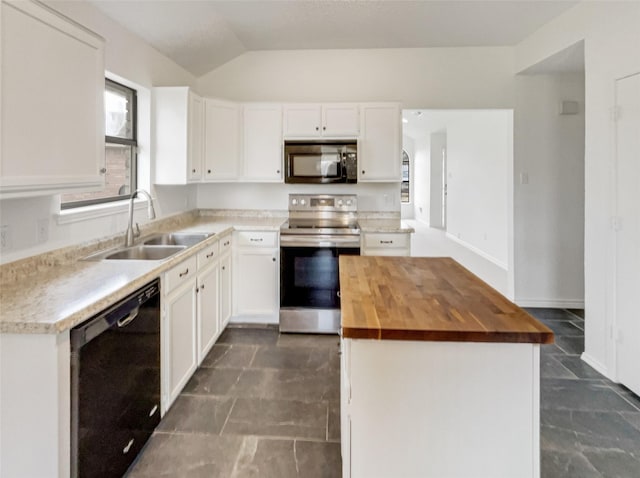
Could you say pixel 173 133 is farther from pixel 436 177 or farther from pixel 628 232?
pixel 436 177

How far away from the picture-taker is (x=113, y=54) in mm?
2744

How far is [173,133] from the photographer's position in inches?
134

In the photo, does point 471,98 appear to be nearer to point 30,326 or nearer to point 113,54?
point 113,54

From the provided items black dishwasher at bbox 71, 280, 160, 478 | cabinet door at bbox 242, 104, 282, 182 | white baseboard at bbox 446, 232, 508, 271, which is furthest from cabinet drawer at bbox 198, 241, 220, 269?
white baseboard at bbox 446, 232, 508, 271

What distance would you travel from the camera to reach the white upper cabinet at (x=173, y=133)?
11.1 ft

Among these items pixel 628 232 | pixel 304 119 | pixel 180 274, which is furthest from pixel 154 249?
pixel 628 232

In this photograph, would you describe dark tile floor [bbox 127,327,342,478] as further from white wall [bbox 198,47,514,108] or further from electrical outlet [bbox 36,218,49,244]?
white wall [bbox 198,47,514,108]

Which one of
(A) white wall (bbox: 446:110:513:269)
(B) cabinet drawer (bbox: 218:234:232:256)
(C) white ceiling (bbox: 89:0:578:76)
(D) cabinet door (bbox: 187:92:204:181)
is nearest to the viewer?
(C) white ceiling (bbox: 89:0:578:76)

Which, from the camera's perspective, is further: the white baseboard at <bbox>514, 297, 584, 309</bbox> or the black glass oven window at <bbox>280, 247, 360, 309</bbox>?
the white baseboard at <bbox>514, 297, 584, 309</bbox>

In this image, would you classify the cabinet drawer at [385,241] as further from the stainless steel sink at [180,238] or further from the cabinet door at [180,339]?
the cabinet door at [180,339]

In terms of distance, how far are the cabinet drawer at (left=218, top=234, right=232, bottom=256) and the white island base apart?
225cm

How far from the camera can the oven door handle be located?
3.49 metres

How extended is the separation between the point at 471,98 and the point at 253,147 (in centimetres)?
235

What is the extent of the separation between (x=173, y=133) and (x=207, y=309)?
157 cm
